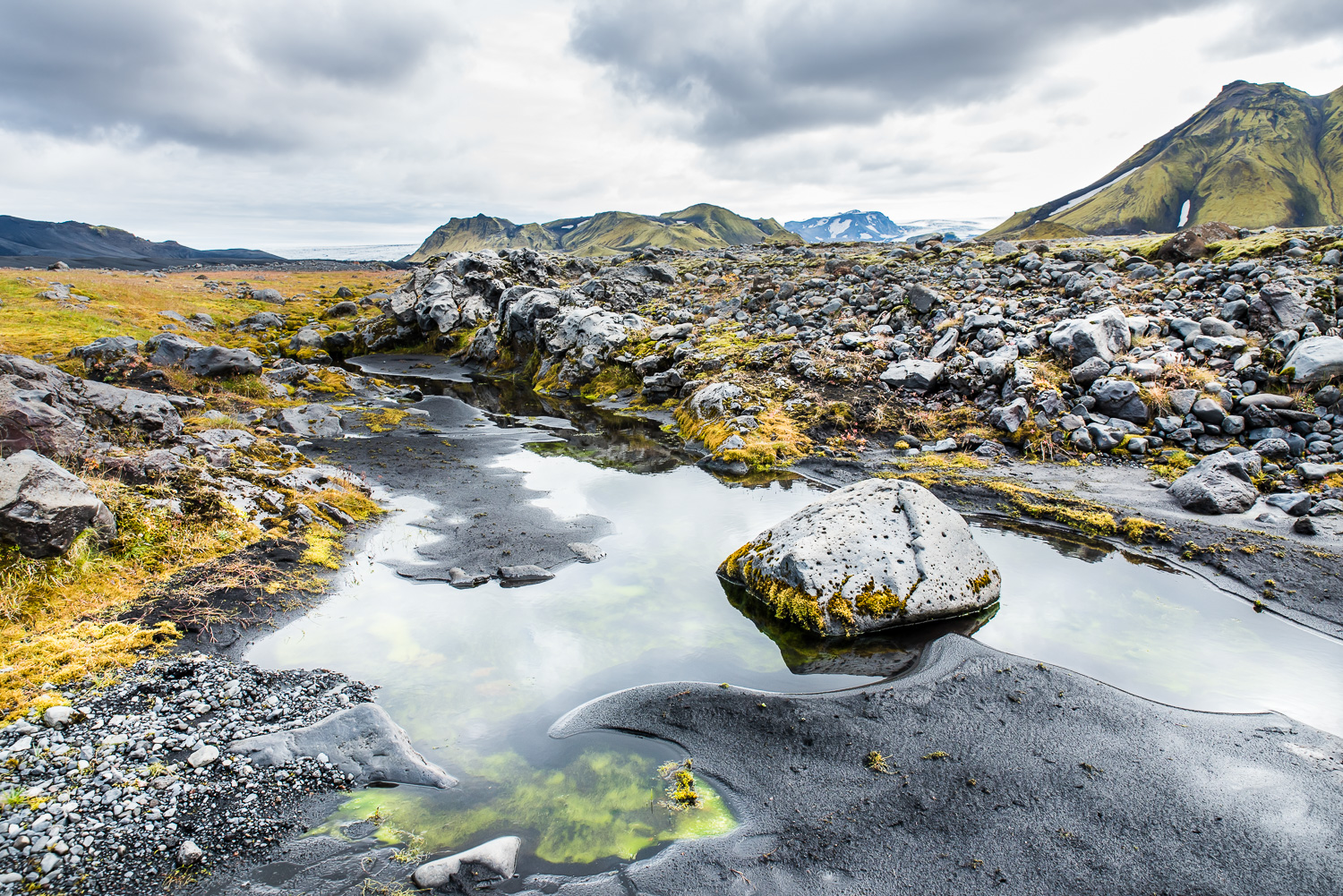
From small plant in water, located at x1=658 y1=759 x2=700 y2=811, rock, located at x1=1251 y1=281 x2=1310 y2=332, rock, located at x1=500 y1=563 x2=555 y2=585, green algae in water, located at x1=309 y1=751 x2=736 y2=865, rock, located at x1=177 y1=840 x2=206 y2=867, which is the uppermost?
rock, located at x1=1251 y1=281 x2=1310 y2=332

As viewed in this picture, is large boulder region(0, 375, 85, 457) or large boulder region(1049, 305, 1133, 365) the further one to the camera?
large boulder region(1049, 305, 1133, 365)

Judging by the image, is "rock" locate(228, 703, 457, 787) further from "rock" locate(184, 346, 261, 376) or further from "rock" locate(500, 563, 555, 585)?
"rock" locate(184, 346, 261, 376)

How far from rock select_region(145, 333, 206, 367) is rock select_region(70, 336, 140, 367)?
1.95 ft

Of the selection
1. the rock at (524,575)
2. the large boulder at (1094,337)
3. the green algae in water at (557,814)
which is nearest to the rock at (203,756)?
the green algae in water at (557,814)

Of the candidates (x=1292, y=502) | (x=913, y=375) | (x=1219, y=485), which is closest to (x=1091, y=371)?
(x=913, y=375)

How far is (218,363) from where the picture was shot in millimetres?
28891

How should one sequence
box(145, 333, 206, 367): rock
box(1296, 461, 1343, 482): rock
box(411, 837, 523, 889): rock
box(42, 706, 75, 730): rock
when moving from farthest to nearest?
box(145, 333, 206, 367): rock
box(1296, 461, 1343, 482): rock
box(42, 706, 75, 730): rock
box(411, 837, 523, 889): rock

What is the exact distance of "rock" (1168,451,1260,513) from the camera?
572 inches

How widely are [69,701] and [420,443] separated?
1726cm

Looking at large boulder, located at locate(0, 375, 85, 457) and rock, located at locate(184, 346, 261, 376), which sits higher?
rock, located at locate(184, 346, 261, 376)

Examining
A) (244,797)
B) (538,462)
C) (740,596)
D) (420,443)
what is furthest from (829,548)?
(420,443)

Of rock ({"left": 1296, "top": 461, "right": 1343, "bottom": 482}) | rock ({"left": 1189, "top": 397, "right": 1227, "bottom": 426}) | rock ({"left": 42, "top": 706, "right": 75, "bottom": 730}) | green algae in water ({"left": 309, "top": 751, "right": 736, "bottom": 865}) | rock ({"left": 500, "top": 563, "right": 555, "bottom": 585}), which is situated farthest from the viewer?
rock ({"left": 1189, "top": 397, "right": 1227, "bottom": 426})

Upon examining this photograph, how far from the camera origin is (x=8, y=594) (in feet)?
32.0

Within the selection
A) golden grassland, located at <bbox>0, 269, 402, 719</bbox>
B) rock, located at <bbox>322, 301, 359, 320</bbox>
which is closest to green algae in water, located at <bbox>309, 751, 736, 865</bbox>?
golden grassland, located at <bbox>0, 269, 402, 719</bbox>
